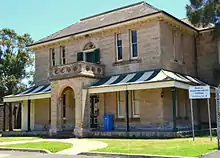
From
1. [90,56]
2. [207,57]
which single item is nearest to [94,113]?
[90,56]

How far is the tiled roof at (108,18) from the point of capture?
974 inches

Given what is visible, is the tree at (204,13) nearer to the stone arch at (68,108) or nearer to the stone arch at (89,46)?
the stone arch at (89,46)

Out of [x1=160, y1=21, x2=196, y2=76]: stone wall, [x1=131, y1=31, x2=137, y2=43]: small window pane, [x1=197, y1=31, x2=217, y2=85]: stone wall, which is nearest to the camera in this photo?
[x1=160, y1=21, x2=196, y2=76]: stone wall

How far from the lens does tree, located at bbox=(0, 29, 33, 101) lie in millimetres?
38406

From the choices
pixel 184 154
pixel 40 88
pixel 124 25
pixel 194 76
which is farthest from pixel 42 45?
pixel 184 154

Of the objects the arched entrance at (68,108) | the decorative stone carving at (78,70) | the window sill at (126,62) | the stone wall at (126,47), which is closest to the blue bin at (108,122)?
the decorative stone carving at (78,70)

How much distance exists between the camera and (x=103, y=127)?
24328 millimetres

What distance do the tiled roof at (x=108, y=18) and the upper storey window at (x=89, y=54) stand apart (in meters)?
1.30

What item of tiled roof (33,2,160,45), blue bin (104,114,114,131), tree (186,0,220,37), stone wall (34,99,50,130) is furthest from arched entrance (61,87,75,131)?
tree (186,0,220,37)

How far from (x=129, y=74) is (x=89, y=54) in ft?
14.6

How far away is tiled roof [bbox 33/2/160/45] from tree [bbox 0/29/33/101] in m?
10.4

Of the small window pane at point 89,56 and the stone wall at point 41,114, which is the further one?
the stone wall at point 41,114

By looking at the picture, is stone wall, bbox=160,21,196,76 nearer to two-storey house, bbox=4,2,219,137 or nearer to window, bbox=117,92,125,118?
two-storey house, bbox=4,2,219,137

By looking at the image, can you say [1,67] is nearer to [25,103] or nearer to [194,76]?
[25,103]
